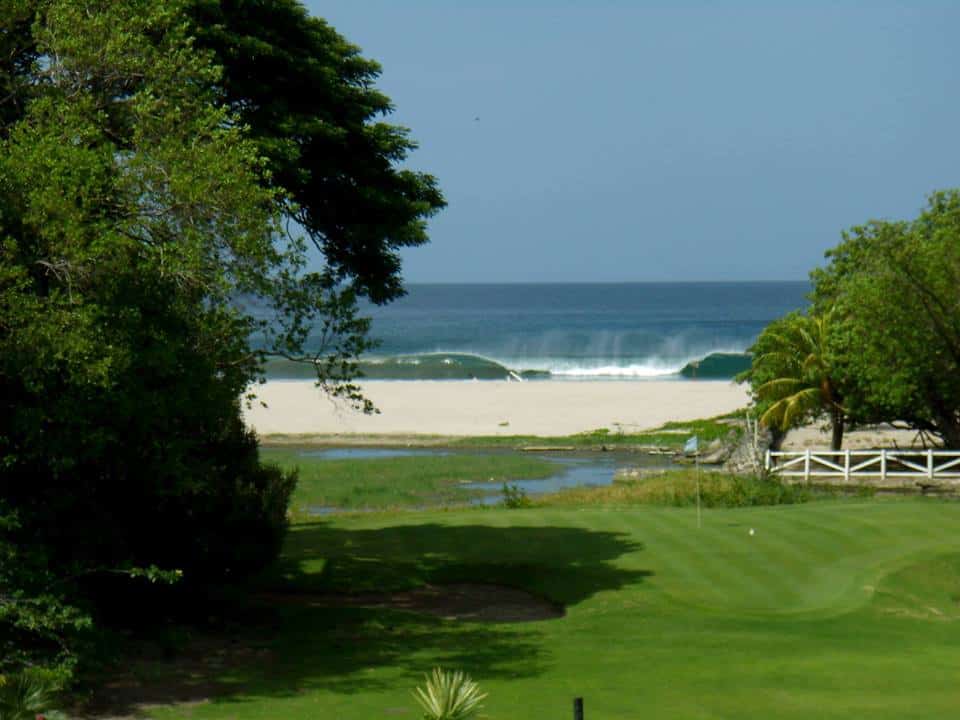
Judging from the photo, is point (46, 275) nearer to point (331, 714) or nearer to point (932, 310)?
point (331, 714)

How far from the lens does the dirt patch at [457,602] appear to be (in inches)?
758

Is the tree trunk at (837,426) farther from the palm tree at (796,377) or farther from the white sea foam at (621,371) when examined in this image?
the white sea foam at (621,371)

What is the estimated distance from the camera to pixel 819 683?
46.0 ft

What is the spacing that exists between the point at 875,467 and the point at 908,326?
481cm

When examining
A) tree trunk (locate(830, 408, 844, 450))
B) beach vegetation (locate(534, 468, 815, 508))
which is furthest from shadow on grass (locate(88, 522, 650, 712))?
tree trunk (locate(830, 408, 844, 450))

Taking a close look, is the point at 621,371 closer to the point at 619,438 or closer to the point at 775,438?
the point at 619,438

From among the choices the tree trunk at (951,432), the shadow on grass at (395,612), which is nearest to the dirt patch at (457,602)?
the shadow on grass at (395,612)

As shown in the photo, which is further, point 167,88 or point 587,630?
point 587,630

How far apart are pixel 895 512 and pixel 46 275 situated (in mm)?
19119

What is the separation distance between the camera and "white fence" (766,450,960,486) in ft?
123

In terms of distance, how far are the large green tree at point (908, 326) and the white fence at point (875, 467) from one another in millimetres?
1168

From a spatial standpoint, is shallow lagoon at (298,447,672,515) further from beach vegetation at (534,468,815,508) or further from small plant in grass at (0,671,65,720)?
small plant in grass at (0,671,65,720)

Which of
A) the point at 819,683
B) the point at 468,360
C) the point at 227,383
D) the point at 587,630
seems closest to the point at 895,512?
the point at 587,630

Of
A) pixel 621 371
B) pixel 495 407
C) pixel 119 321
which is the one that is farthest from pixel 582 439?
pixel 621 371
